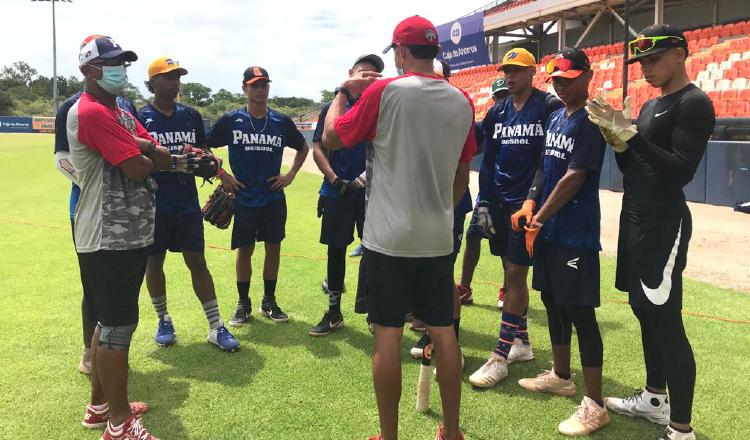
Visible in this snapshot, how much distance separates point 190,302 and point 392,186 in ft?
11.7

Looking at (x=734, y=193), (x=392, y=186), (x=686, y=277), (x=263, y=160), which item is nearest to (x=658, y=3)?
(x=734, y=193)

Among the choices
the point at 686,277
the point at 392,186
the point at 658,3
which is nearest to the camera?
the point at 392,186

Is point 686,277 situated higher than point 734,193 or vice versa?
point 734,193

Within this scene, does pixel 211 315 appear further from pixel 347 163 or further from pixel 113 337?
pixel 347 163

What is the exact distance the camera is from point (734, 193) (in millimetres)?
11477

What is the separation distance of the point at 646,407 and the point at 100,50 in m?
3.75

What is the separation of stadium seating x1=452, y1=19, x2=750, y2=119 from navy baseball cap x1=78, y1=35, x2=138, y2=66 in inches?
492

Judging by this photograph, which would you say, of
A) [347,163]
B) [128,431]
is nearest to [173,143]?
[347,163]

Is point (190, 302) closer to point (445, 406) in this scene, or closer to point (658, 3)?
point (445, 406)

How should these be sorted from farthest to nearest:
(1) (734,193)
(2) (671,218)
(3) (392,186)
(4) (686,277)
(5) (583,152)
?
(1) (734,193), (4) (686,277), (5) (583,152), (2) (671,218), (3) (392,186)

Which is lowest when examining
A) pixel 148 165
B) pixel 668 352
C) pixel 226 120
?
pixel 668 352

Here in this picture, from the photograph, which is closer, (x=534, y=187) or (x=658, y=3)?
(x=534, y=187)

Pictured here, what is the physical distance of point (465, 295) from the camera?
217 inches

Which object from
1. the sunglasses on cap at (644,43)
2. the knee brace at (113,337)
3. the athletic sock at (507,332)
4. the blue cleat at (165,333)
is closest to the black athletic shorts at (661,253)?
the sunglasses on cap at (644,43)
